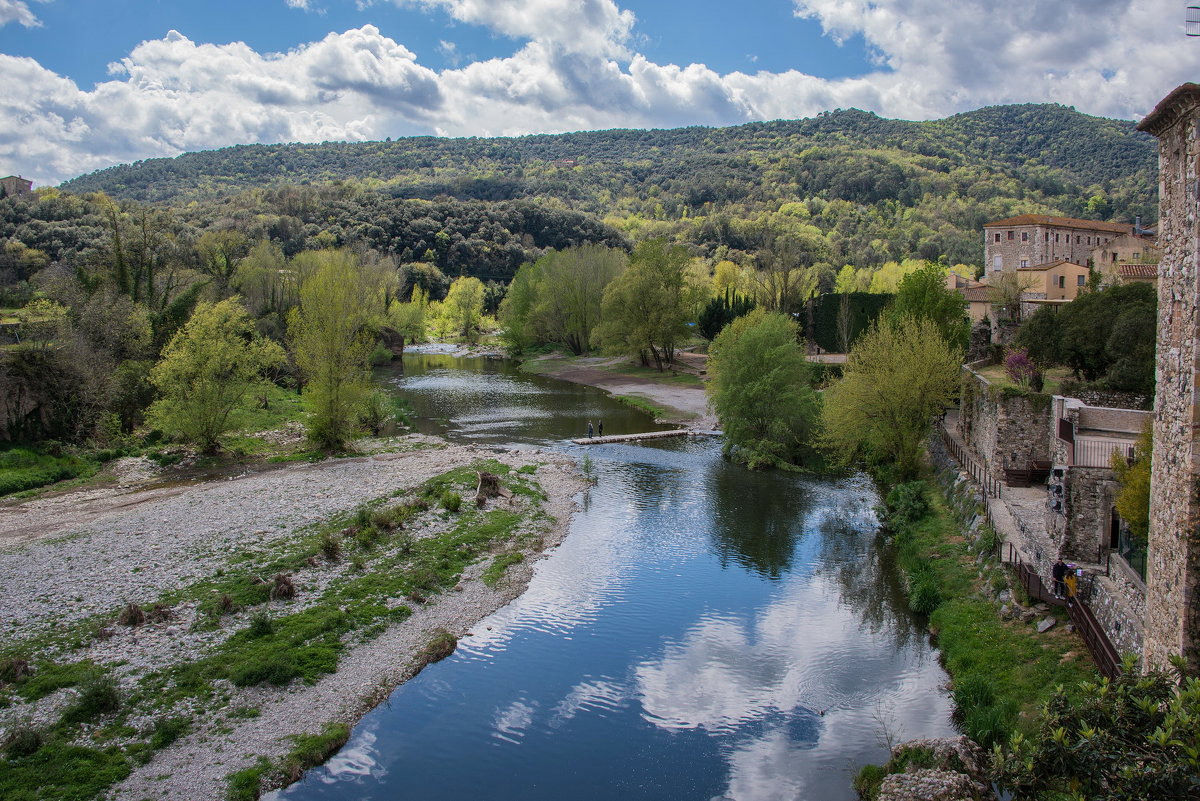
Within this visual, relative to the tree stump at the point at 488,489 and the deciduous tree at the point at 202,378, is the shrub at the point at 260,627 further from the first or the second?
the deciduous tree at the point at 202,378

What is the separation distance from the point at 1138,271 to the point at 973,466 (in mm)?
19361

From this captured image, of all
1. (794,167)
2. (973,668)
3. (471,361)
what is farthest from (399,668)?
(794,167)

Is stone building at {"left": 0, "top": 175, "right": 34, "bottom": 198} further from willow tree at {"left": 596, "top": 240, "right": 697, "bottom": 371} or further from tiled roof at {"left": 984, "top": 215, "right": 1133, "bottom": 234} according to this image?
tiled roof at {"left": 984, "top": 215, "right": 1133, "bottom": 234}

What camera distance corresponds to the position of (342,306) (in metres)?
36.3

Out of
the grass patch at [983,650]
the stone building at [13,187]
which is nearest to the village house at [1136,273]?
the grass patch at [983,650]

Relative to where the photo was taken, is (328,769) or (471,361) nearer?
(328,769)

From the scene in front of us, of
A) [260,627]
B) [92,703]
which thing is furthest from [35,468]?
[92,703]

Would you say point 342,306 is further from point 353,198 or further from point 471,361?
point 353,198

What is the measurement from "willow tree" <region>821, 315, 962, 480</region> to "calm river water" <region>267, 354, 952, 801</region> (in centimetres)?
361

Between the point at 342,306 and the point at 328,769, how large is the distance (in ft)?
85.8

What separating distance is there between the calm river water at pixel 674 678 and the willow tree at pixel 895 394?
3611 millimetres

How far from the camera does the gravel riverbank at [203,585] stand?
13.9 m

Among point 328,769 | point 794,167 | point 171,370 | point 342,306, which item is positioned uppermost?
point 794,167

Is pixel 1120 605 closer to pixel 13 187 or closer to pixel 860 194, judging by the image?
pixel 13 187
